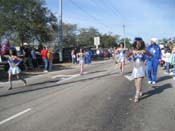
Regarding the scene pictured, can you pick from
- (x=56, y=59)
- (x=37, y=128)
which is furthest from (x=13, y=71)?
(x=56, y=59)

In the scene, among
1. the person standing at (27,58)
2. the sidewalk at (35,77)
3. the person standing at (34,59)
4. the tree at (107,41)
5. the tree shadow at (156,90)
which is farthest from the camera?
the tree at (107,41)

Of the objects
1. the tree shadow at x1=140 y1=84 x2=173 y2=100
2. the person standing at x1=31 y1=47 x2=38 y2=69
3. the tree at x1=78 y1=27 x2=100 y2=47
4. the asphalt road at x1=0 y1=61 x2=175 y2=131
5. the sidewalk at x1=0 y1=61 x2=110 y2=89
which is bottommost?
the sidewalk at x1=0 y1=61 x2=110 y2=89

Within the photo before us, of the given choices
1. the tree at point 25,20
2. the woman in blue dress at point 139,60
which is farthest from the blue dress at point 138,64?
the tree at point 25,20

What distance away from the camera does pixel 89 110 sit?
9.59 meters

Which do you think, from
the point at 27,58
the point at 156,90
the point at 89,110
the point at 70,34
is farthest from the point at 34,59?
the point at 70,34

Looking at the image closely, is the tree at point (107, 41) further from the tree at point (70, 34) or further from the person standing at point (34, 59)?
the person standing at point (34, 59)

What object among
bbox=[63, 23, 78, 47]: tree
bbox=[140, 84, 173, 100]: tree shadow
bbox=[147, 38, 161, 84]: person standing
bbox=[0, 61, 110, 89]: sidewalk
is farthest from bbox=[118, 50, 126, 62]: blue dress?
bbox=[63, 23, 78, 47]: tree

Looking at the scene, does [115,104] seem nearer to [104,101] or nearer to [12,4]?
[104,101]

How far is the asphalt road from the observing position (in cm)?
789

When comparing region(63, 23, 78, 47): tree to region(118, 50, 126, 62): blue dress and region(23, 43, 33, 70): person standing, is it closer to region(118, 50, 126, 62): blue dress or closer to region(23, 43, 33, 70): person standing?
region(23, 43, 33, 70): person standing

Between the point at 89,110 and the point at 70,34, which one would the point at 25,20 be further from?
the point at 70,34

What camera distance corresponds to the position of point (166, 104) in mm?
10312

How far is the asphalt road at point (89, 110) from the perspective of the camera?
789cm

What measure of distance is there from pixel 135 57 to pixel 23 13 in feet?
93.9
